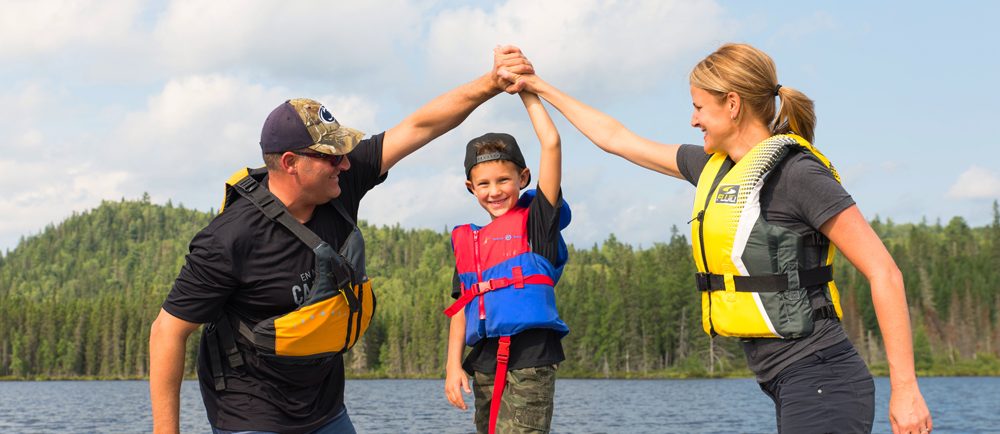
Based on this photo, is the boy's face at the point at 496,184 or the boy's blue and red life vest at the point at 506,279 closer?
the boy's blue and red life vest at the point at 506,279

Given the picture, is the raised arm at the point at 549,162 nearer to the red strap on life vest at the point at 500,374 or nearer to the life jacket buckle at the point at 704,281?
the red strap on life vest at the point at 500,374

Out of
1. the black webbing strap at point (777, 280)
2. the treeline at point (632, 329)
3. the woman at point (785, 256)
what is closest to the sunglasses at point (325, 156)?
the woman at point (785, 256)

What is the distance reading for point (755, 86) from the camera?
475cm

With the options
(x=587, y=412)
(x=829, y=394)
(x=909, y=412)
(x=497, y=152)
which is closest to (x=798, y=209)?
(x=829, y=394)

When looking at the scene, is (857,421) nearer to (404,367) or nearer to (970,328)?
(970,328)

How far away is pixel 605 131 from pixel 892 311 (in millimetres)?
2270

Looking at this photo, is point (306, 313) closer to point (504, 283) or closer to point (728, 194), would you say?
point (504, 283)

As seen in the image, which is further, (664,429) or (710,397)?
(710,397)

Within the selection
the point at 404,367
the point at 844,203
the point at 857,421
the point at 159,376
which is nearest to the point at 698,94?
the point at 844,203

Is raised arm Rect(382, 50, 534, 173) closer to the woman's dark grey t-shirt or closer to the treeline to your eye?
the woman's dark grey t-shirt

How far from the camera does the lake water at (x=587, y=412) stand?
51.7 m

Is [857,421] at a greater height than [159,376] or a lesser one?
lesser

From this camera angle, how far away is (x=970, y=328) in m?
133

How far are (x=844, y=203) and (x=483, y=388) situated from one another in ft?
8.67
